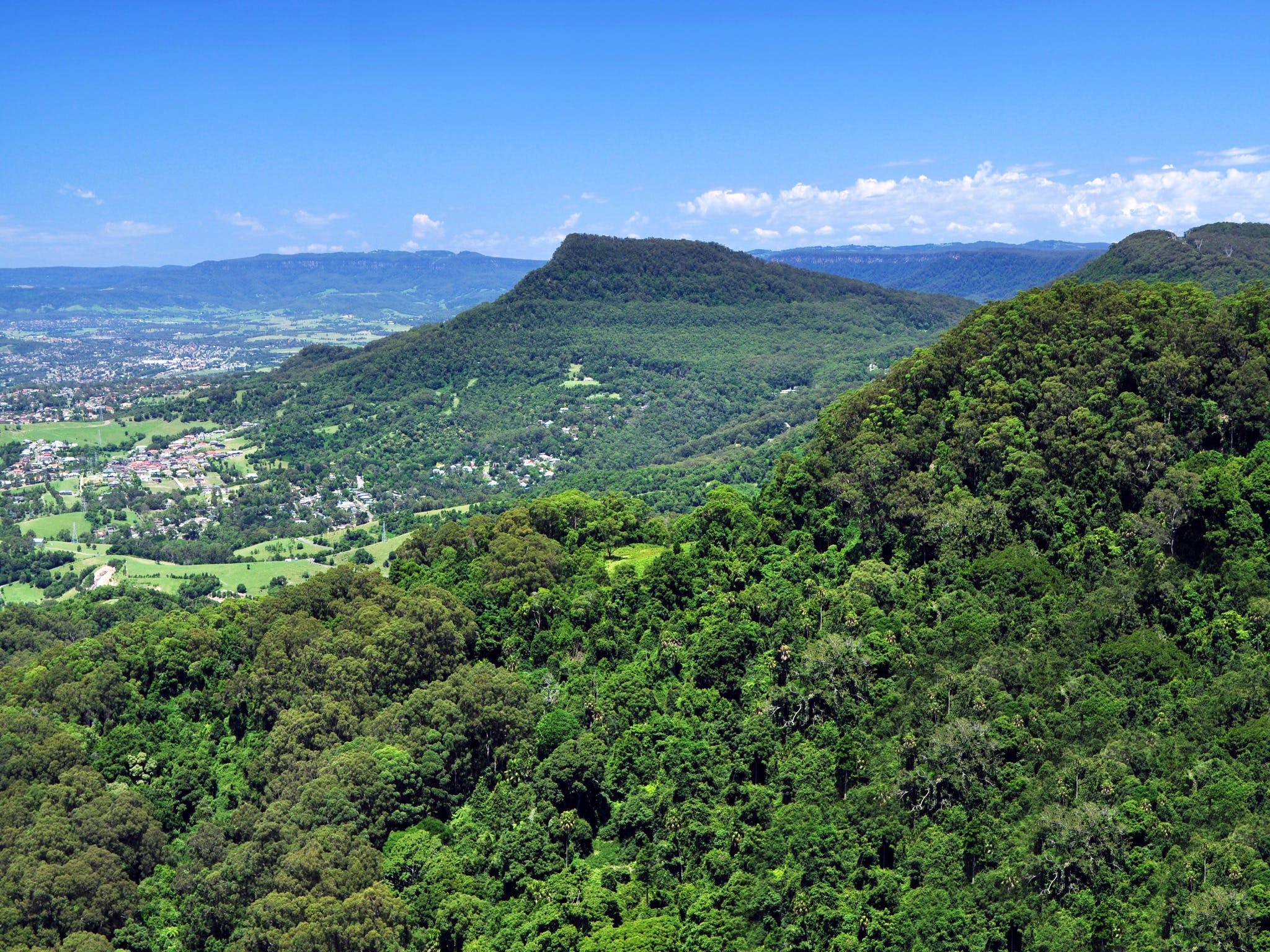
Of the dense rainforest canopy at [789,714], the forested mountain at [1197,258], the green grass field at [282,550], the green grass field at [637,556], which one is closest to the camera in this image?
the dense rainforest canopy at [789,714]

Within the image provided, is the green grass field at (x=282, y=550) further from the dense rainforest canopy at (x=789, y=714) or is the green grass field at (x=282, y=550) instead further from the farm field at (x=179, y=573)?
the dense rainforest canopy at (x=789, y=714)

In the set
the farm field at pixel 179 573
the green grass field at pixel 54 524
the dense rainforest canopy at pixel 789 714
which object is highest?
the dense rainforest canopy at pixel 789 714

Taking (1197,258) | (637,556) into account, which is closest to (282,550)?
(637,556)

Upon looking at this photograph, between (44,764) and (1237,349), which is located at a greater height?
(1237,349)

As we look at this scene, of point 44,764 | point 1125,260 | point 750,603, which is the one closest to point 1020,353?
point 750,603

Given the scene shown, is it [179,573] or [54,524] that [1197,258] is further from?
[54,524]

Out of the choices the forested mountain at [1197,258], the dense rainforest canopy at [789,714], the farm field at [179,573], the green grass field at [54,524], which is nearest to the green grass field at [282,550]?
the farm field at [179,573]

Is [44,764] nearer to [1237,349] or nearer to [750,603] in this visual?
[750,603]
